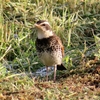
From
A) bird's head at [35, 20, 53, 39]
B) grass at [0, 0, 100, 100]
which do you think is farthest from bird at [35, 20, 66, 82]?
grass at [0, 0, 100, 100]

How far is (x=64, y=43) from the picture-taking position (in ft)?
23.4

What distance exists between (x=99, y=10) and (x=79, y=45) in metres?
1.23

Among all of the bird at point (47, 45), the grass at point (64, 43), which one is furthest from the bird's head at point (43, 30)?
the grass at point (64, 43)

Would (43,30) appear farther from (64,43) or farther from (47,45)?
(64,43)

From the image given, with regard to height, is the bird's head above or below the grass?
above

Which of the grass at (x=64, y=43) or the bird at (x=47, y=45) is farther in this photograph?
the bird at (x=47, y=45)

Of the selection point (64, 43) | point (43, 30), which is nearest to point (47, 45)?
point (43, 30)

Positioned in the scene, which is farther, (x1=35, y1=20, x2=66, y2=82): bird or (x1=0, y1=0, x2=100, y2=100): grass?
(x1=35, y1=20, x2=66, y2=82): bird

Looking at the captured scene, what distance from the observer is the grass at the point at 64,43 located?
17.3 feet

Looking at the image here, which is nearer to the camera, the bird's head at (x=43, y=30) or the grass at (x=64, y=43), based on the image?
the grass at (x=64, y=43)

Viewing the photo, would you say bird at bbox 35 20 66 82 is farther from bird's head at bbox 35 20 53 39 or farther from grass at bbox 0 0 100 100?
grass at bbox 0 0 100 100

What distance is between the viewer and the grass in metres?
5.26

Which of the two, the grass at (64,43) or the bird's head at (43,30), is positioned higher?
the bird's head at (43,30)

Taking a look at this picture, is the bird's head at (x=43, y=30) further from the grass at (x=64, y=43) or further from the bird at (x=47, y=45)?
the grass at (x=64, y=43)
